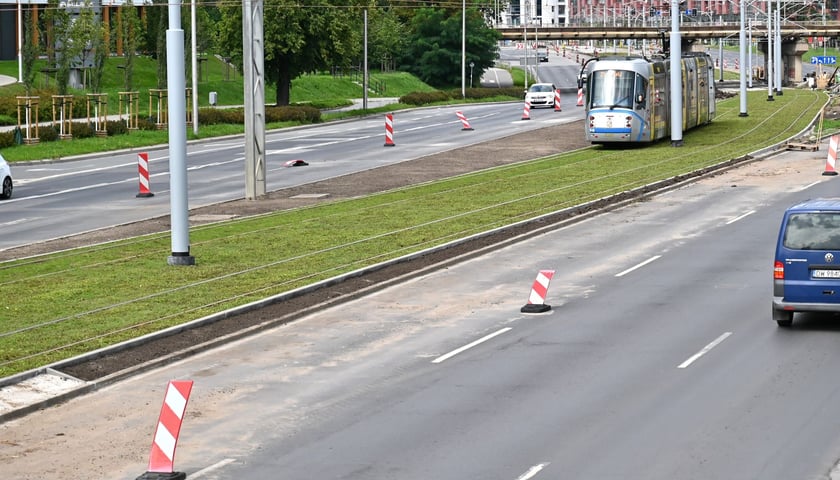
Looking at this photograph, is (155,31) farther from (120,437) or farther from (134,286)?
(120,437)

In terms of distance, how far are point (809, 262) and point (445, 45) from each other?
388 ft

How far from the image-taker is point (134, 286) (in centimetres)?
2617

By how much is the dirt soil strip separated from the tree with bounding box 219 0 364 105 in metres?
22.0

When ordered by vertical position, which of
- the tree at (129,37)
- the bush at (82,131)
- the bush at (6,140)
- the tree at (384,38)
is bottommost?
the bush at (6,140)

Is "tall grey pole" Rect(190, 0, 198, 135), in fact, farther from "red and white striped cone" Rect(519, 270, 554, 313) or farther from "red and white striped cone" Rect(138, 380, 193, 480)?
"red and white striped cone" Rect(138, 380, 193, 480)

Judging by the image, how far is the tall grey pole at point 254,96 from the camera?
4269cm

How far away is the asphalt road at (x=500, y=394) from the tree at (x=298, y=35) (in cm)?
5938

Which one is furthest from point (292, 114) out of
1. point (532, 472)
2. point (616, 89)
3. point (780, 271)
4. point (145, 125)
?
point (532, 472)

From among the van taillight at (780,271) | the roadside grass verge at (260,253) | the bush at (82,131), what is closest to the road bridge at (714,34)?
the bush at (82,131)

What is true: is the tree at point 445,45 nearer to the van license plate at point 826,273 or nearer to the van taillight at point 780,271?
the van taillight at point 780,271

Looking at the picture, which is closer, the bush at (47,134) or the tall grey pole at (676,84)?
the tall grey pole at (676,84)

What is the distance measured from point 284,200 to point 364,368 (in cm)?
2361

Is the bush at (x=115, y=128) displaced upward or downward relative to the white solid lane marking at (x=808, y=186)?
upward

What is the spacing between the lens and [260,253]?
30.4m
